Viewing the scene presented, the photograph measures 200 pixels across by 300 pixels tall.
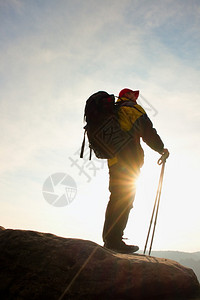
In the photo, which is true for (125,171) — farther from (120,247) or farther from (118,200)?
(120,247)

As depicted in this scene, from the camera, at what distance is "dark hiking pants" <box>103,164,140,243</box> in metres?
4.82

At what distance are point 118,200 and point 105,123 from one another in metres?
1.73

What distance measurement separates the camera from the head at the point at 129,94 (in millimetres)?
5941

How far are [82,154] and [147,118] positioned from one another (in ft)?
6.06

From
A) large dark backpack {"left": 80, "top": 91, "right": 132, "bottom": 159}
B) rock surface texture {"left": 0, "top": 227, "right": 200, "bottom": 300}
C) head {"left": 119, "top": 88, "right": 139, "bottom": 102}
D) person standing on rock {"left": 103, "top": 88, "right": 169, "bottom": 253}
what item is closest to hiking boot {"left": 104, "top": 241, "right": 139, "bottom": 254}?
person standing on rock {"left": 103, "top": 88, "right": 169, "bottom": 253}

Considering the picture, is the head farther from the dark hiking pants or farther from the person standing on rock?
the dark hiking pants

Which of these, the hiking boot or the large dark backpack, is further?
the large dark backpack

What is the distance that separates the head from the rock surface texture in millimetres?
3846

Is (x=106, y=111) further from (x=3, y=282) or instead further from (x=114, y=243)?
(x=3, y=282)

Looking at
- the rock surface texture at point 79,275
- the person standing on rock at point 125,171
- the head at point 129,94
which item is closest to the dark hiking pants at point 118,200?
the person standing on rock at point 125,171

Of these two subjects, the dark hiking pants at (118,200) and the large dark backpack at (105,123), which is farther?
the large dark backpack at (105,123)

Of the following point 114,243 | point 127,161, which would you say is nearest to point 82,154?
point 127,161

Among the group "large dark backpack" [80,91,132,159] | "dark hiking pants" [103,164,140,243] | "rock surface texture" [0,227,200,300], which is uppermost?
"large dark backpack" [80,91,132,159]

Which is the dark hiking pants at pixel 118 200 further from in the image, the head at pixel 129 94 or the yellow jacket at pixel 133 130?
the head at pixel 129 94
